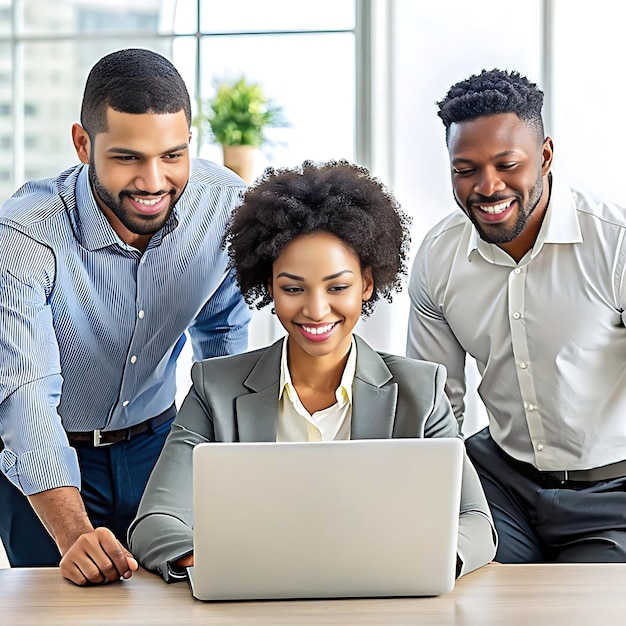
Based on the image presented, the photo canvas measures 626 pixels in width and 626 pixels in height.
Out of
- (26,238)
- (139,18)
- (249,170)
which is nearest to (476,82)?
(26,238)

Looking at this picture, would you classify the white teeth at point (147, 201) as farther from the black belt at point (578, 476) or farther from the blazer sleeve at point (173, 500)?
the black belt at point (578, 476)

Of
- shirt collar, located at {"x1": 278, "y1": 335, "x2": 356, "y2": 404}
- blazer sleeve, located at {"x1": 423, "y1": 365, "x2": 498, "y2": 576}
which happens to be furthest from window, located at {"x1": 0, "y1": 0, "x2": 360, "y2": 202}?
blazer sleeve, located at {"x1": 423, "y1": 365, "x2": 498, "y2": 576}

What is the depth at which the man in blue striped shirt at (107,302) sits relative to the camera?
5.84 feet

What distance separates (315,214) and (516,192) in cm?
57

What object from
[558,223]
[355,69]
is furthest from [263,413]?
[355,69]

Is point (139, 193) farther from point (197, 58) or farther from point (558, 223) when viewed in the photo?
point (197, 58)

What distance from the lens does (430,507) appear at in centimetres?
125

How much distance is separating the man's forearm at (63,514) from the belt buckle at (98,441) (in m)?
0.48

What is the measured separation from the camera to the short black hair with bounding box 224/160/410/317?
177 centimetres

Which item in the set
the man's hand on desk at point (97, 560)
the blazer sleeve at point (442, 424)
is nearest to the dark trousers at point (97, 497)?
the man's hand on desk at point (97, 560)

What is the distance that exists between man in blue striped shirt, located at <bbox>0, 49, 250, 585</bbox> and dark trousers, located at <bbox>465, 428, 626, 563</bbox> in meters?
0.77

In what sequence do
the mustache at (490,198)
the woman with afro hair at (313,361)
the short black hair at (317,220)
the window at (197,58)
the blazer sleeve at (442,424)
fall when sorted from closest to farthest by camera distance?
the blazer sleeve at (442,424)
the woman with afro hair at (313,361)
the short black hair at (317,220)
the mustache at (490,198)
the window at (197,58)

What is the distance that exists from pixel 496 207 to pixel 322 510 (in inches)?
42.4

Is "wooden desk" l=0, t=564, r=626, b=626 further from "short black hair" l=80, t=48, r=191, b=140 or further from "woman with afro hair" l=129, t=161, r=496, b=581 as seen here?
"short black hair" l=80, t=48, r=191, b=140
